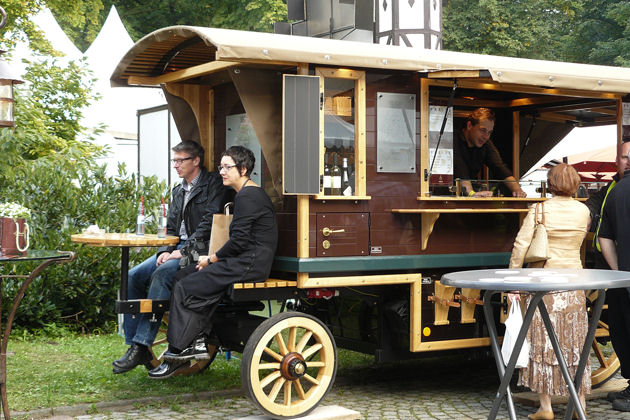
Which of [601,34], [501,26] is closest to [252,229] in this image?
[501,26]

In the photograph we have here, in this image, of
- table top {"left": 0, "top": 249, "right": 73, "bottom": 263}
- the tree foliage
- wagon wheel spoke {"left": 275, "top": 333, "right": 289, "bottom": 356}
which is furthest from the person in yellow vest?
the tree foliage

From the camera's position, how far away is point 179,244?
7.04 metres

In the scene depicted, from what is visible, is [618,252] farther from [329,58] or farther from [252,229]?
[252,229]

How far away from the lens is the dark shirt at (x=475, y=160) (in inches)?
310

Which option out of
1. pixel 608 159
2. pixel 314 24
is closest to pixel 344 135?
pixel 608 159

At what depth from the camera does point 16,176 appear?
9.66 m

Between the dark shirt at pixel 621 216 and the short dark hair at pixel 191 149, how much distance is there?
122 inches

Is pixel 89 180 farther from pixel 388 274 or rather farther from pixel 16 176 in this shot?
pixel 388 274

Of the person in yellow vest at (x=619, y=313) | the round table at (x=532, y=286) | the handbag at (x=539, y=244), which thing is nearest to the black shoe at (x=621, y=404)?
the person in yellow vest at (x=619, y=313)

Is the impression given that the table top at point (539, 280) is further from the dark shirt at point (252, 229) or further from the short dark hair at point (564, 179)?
the dark shirt at point (252, 229)

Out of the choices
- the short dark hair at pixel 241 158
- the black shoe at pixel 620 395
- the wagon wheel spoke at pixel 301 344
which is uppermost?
the short dark hair at pixel 241 158

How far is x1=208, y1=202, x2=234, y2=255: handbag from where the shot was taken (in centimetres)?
645

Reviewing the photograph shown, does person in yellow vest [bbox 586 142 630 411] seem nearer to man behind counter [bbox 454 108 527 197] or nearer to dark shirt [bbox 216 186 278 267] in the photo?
man behind counter [bbox 454 108 527 197]

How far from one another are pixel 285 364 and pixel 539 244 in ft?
6.21
